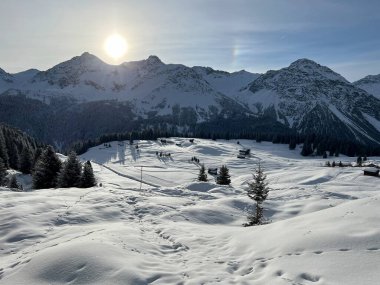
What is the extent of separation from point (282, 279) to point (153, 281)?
17.3 feet

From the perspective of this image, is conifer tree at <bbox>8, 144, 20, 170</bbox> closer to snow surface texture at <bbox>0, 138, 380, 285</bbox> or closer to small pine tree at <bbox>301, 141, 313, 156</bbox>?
snow surface texture at <bbox>0, 138, 380, 285</bbox>

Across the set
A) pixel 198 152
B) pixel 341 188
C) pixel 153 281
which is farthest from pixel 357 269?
pixel 198 152

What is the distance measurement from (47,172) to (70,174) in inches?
186

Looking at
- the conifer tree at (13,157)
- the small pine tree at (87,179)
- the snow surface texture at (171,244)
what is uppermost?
the snow surface texture at (171,244)

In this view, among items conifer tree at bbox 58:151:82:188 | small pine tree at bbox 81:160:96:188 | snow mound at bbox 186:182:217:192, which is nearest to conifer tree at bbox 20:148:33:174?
small pine tree at bbox 81:160:96:188

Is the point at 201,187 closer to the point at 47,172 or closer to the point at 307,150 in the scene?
the point at 47,172

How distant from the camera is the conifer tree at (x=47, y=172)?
2327 inches

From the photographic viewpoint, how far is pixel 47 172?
59844mm

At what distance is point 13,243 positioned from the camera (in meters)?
22.9

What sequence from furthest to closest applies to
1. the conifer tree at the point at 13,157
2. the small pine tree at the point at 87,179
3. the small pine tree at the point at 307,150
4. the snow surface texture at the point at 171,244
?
the small pine tree at the point at 307,150 → the conifer tree at the point at 13,157 → the small pine tree at the point at 87,179 → the snow surface texture at the point at 171,244

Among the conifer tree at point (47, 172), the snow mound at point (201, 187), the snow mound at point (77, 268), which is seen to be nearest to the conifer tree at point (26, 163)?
the conifer tree at point (47, 172)

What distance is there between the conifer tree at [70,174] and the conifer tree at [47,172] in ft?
6.82

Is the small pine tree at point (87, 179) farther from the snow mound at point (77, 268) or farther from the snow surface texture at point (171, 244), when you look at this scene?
the snow mound at point (77, 268)

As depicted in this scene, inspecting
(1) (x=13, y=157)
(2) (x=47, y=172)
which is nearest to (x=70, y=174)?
(2) (x=47, y=172)
